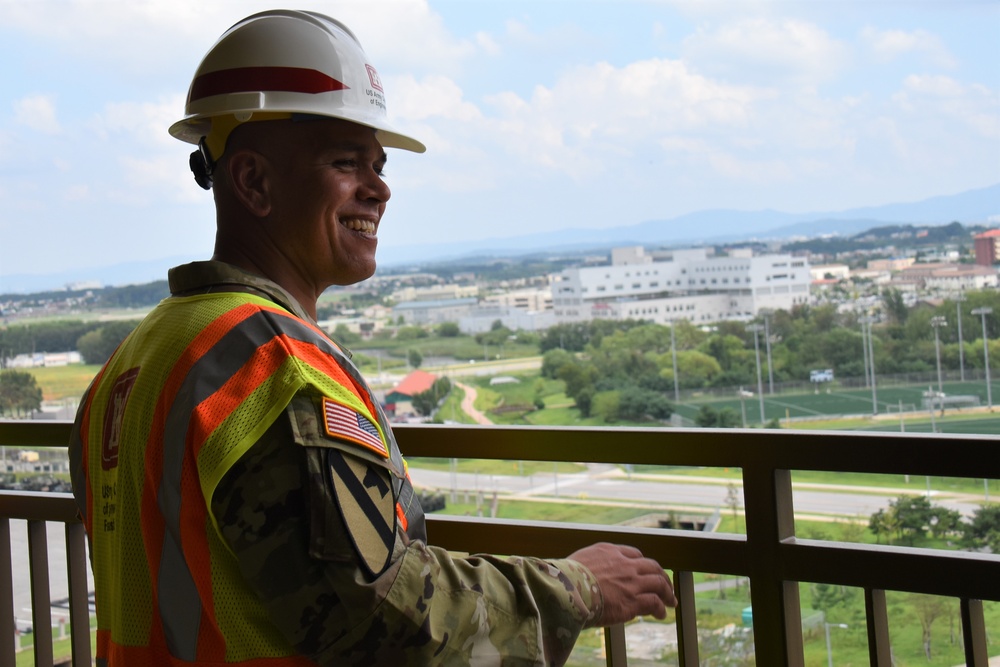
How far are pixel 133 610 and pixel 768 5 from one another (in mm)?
57082

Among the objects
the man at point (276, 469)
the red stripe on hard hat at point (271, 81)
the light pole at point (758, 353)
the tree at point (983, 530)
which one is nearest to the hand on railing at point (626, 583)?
the man at point (276, 469)

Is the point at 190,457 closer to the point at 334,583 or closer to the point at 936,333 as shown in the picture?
the point at 334,583

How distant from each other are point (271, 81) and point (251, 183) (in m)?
0.13

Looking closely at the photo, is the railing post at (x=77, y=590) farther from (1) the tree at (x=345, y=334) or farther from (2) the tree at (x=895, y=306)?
(2) the tree at (x=895, y=306)

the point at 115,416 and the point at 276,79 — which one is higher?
the point at 276,79

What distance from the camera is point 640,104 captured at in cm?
4716

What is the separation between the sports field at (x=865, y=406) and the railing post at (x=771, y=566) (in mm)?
18831

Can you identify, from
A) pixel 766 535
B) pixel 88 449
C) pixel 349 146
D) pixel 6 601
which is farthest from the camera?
pixel 6 601

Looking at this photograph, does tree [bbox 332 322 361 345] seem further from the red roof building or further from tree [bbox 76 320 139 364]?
tree [bbox 76 320 139 364]

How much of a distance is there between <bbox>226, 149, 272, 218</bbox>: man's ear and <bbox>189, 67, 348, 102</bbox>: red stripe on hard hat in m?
0.08

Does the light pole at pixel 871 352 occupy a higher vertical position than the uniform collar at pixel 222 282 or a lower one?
lower

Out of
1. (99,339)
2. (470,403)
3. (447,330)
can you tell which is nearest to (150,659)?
(99,339)

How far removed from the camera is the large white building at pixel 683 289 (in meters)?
30.4

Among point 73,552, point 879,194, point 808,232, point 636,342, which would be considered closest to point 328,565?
point 73,552
